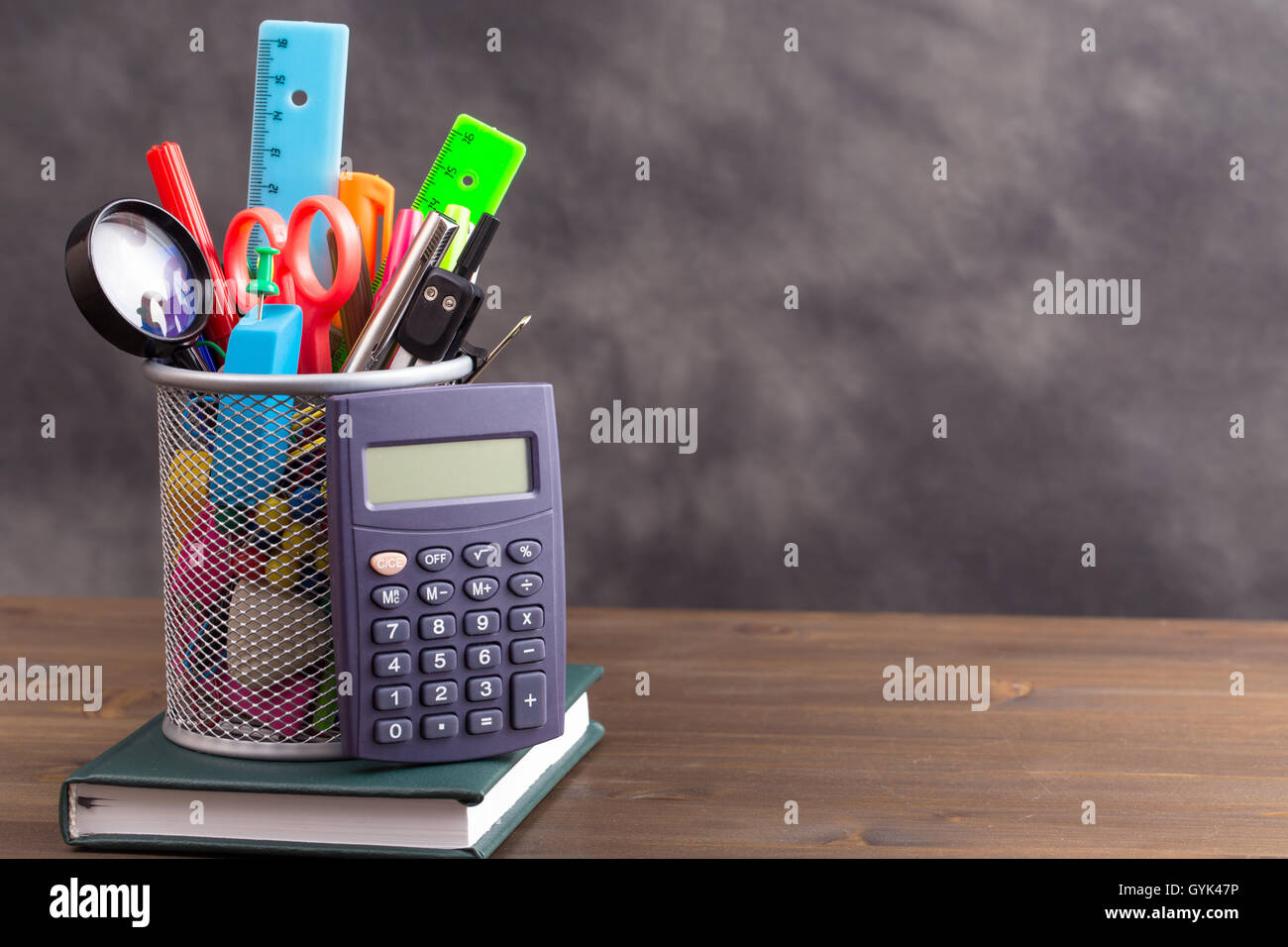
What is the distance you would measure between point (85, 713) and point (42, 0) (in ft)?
2.15

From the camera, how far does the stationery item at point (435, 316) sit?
657 mm

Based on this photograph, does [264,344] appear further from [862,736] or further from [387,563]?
[862,736]

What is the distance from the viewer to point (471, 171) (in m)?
0.71

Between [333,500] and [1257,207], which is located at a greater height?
[1257,207]

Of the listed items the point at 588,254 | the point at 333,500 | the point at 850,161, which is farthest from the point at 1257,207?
the point at 333,500

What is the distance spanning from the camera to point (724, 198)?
1130mm

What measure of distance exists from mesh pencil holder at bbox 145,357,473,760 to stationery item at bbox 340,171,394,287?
0.08 metres

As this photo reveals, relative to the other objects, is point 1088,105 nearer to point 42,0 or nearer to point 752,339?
point 752,339

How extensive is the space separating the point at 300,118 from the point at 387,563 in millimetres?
242
